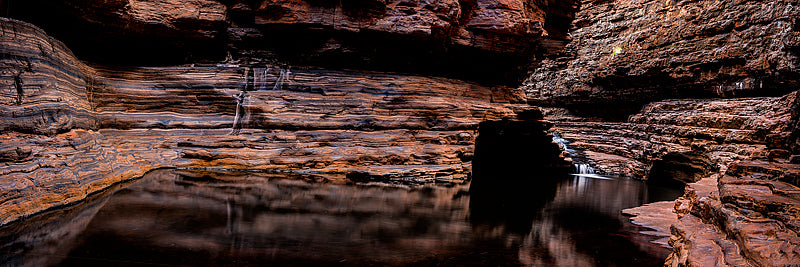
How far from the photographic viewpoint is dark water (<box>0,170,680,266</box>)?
12.4 ft

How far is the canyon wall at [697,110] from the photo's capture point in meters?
3.74

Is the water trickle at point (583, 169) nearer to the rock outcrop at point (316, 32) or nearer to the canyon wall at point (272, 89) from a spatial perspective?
the canyon wall at point (272, 89)

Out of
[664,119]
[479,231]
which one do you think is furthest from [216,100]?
[664,119]

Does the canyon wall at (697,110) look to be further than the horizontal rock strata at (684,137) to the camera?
No

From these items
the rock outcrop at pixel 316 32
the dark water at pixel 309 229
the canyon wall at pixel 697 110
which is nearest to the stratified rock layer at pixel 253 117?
the rock outcrop at pixel 316 32

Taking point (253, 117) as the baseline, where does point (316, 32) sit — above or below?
above

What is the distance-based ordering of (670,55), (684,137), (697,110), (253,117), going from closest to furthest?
(253,117), (684,137), (697,110), (670,55)

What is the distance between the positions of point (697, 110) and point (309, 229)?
15.0 metres

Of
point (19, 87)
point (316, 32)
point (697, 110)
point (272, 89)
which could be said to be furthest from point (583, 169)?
point (19, 87)

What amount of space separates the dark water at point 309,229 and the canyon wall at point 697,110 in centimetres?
116

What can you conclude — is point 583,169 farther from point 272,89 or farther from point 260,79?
point 260,79

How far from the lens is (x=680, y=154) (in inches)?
521

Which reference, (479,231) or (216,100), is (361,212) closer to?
(479,231)

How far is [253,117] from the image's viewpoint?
1033 cm
